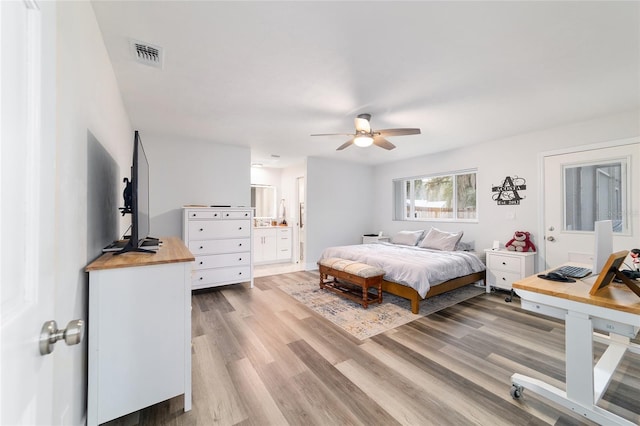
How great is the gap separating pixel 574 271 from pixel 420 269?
1.41 m

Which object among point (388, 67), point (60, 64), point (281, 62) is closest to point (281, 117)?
point (281, 62)

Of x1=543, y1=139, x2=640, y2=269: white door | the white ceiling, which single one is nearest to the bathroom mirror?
the white ceiling

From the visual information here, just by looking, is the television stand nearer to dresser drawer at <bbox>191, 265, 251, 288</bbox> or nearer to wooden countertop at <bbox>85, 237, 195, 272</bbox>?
wooden countertop at <bbox>85, 237, 195, 272</bbox>

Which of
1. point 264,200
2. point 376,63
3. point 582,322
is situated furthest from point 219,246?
point 582,322

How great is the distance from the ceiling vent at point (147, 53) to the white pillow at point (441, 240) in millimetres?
4365

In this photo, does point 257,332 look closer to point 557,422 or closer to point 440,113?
point 557,422

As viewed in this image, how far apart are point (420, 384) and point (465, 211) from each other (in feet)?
12.2

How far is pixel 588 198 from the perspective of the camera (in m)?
3.33

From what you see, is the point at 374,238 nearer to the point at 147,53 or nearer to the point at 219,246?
the point at 219,246

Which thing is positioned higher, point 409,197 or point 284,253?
point 409,197

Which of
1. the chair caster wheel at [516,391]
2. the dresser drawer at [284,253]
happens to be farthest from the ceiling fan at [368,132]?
the dresser drawer at [284,253]

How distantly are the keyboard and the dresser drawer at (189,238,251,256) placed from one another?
12.2 feet

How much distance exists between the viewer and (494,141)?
420cm

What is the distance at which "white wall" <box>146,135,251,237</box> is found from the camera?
3969 millimetres
